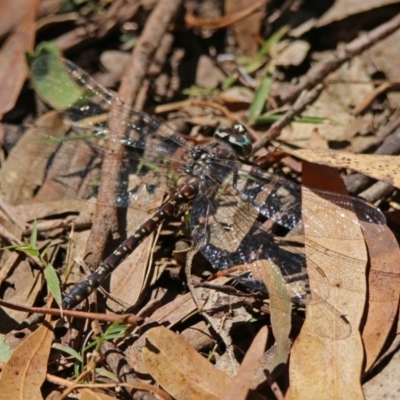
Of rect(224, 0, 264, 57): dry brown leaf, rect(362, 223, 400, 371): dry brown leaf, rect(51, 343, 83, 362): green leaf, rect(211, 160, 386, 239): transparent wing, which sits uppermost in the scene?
rect(224, 0, 264, 57): dry brown leaf

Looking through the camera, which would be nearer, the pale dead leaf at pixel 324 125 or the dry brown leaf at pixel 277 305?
the dry brown leaf at pixel 277 305

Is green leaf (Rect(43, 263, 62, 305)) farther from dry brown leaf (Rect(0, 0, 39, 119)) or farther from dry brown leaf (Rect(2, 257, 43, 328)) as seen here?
dry brown leaf (Rect(0, 0, 39, 119))

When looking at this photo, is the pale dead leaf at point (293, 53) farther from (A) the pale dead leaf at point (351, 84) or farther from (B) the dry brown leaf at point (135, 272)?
(B) the dry brown leaf at point (135, 272)

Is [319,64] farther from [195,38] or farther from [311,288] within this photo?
[311,288]

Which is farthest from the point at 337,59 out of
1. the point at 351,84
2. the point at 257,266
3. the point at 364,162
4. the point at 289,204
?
the point at 257,266

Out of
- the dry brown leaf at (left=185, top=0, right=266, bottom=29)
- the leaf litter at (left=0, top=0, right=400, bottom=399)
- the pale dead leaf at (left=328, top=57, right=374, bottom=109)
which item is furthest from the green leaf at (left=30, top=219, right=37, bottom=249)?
the pale dead leaf at (left=328, top=57, right=374, bottom=109)

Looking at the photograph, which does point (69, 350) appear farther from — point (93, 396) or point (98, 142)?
point (98, 142)

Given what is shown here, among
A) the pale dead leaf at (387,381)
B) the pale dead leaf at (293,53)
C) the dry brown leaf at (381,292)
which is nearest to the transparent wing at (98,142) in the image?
the pale dead leaf at (293,53)

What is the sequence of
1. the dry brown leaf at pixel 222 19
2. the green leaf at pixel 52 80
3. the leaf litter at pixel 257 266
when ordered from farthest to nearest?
the dry brown leaf at pixel 222 19
the green leaf at pixel 52 80
the leaf litter at pixel 257 266
